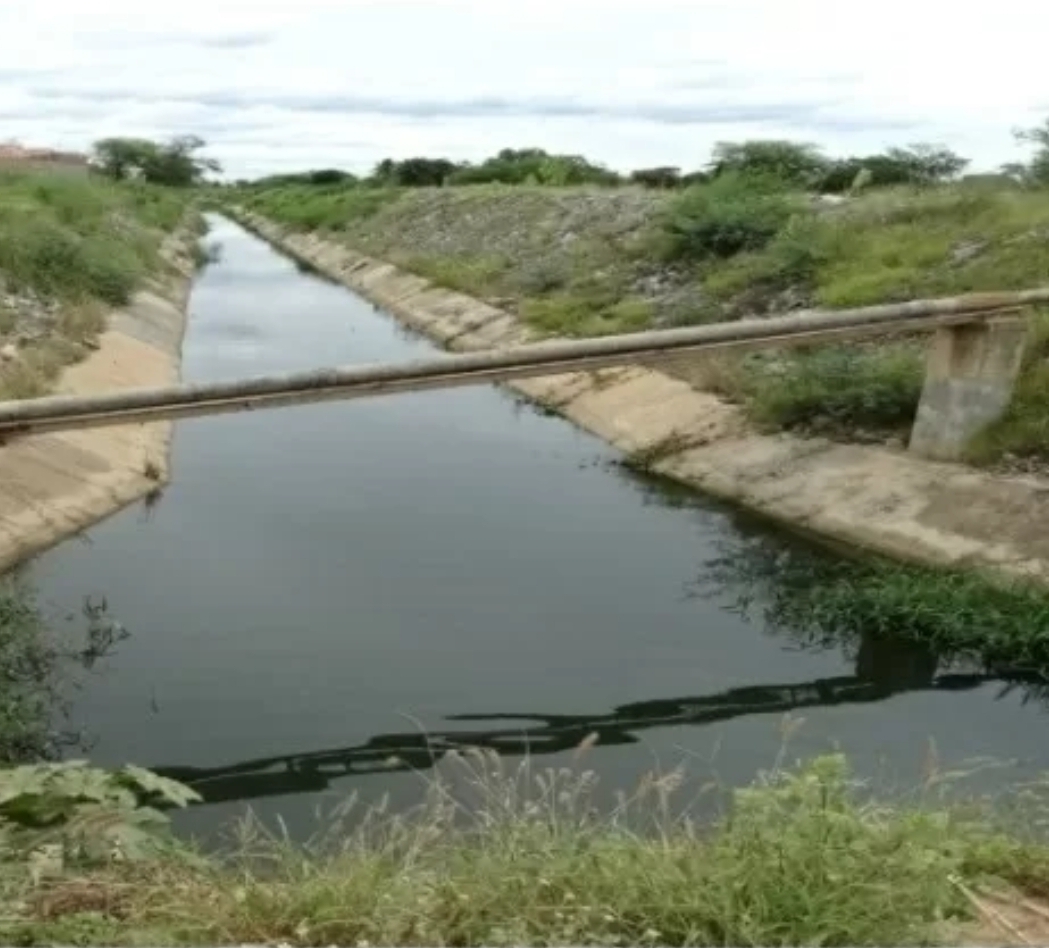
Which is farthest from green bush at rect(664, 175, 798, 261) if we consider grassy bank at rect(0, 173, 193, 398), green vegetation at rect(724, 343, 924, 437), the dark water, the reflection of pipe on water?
the reflection of pipe on water

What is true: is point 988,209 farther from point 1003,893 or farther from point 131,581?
point 1003,893

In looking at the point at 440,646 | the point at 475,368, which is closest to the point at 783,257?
the point at 475,368

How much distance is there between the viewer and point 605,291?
2355cm

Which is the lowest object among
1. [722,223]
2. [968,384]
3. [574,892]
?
[574,892]

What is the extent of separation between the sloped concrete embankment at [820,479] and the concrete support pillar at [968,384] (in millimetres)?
317

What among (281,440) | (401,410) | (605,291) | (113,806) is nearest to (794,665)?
(113,806)

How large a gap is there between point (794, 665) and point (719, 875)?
6407 mm

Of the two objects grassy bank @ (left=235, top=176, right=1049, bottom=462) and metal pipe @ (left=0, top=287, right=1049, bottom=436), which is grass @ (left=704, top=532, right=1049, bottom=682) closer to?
metal pipe @ (left=0, top=287, right=1049, bottom=436)

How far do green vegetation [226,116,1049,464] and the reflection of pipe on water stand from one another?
3855 mm

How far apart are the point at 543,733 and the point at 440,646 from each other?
1572 millimetres

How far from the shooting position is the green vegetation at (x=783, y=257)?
14.5 meters

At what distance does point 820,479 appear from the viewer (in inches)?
526

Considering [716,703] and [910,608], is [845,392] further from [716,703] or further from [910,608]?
[716,703]

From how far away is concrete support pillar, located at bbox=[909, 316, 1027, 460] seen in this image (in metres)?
12.8
